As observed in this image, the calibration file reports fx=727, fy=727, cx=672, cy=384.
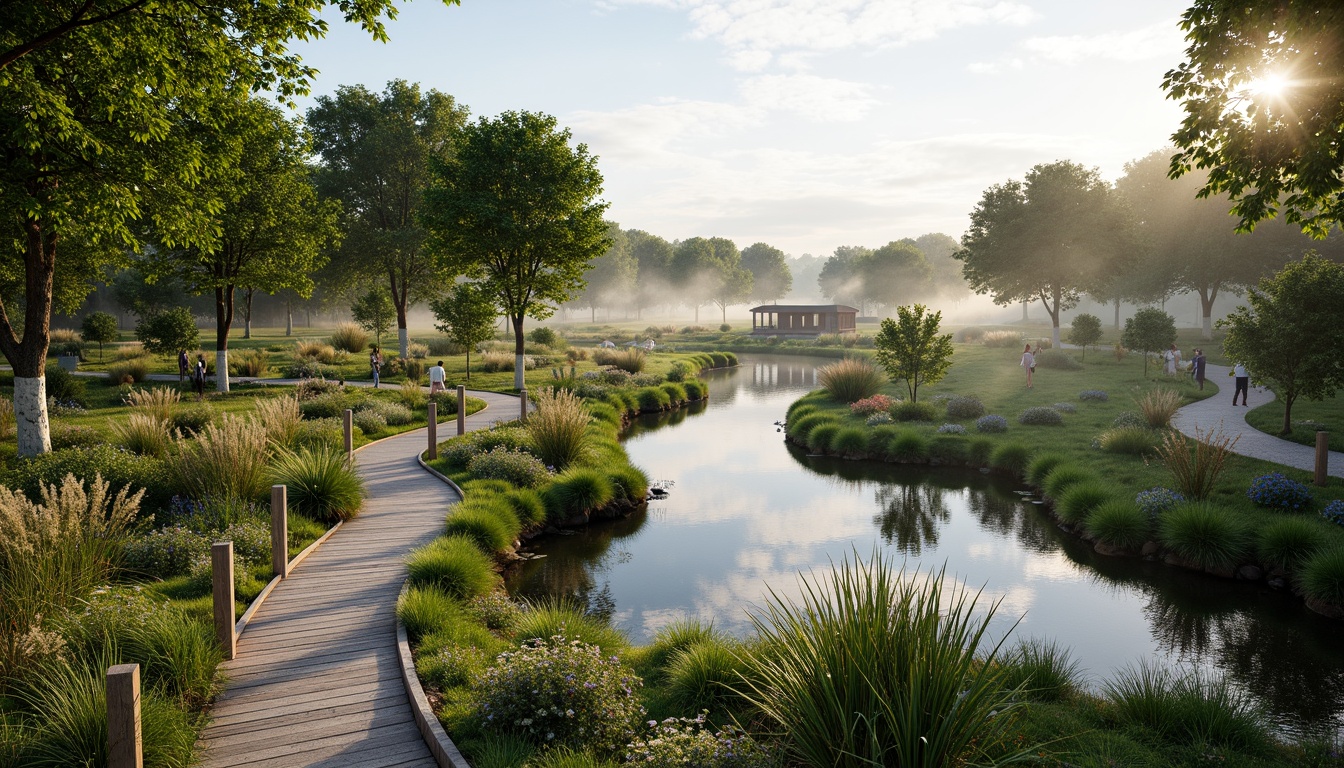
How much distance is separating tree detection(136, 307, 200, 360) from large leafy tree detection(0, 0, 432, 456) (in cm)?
1512

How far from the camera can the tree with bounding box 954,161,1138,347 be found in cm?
4222

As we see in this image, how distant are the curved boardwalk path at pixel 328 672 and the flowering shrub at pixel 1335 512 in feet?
45.1

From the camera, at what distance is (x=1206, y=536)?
38.5ft

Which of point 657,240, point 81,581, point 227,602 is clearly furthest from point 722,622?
point 657,240

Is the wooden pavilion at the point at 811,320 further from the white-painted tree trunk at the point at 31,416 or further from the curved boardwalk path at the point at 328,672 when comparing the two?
the curved boardwalk path at the point at 328,672

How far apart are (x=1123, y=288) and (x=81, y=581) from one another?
6652 cm

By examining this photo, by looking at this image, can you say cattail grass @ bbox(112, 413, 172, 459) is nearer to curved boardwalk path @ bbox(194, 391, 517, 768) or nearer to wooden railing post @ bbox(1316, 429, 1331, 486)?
curved boardwalk path @ bbox(194, 391, 517, 768)

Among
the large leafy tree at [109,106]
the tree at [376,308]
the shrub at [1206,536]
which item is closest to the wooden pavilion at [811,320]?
the tree at [376,308]

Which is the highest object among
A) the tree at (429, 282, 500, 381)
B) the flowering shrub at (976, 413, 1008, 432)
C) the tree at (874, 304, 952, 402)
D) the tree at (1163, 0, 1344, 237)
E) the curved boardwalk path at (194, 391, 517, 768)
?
the tree at (1163, 0, 1344, 237)

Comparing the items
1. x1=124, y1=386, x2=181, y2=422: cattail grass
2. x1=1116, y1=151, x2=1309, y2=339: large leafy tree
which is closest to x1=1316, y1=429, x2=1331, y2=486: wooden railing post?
x1=124, y1=386, x2=181, y2=422: cattail grass

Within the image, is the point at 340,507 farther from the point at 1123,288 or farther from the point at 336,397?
the point at 1123,288

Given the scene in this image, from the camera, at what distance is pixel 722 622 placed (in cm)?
1019

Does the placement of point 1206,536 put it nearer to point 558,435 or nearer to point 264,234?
point 558,435

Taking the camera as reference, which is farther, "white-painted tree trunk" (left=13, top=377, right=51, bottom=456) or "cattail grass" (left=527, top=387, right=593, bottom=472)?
"cattail grass" (left=527, top=387, right=593, bottom=472)
